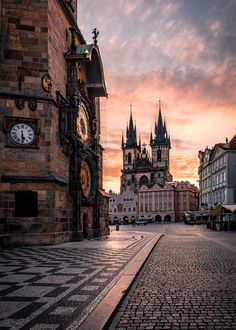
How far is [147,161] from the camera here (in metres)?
167

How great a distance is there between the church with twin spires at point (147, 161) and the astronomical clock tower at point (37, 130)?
132 metres

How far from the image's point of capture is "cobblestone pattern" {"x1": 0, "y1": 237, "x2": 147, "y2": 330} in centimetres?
536

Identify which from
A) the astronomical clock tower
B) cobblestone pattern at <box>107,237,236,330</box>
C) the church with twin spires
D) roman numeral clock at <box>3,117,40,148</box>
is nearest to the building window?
the astronomical clock tower

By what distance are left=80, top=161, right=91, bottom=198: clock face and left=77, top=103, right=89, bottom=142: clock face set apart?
6.35 ft

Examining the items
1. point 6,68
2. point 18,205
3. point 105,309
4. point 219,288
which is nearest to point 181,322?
point 105,309

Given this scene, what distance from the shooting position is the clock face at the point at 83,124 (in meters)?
26.0

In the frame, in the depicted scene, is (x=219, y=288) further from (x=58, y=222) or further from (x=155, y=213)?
(x=155, y=213)

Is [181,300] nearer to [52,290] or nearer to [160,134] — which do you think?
[52,290]

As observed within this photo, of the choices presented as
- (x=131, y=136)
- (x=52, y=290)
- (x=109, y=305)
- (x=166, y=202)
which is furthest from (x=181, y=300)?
(x=131, y=136)

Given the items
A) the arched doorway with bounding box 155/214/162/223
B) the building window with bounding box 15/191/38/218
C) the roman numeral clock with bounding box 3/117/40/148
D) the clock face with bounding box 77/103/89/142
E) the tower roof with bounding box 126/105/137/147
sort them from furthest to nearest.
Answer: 1. the tower roof with bounding box 126/105/137/147
2. the arched doorway with bounding box 155/214/162/223
3. the clock face with bounding box 77/103/89/142
4. the roman numeral clock with bounding box 3/117/40/148
5. the building window with bounding box 15/191/38/218

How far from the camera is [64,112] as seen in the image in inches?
864

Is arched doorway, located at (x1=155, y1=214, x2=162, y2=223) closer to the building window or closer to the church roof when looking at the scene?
the church roof

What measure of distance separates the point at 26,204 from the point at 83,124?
32.0ft

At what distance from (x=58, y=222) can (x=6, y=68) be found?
26.9 ft
